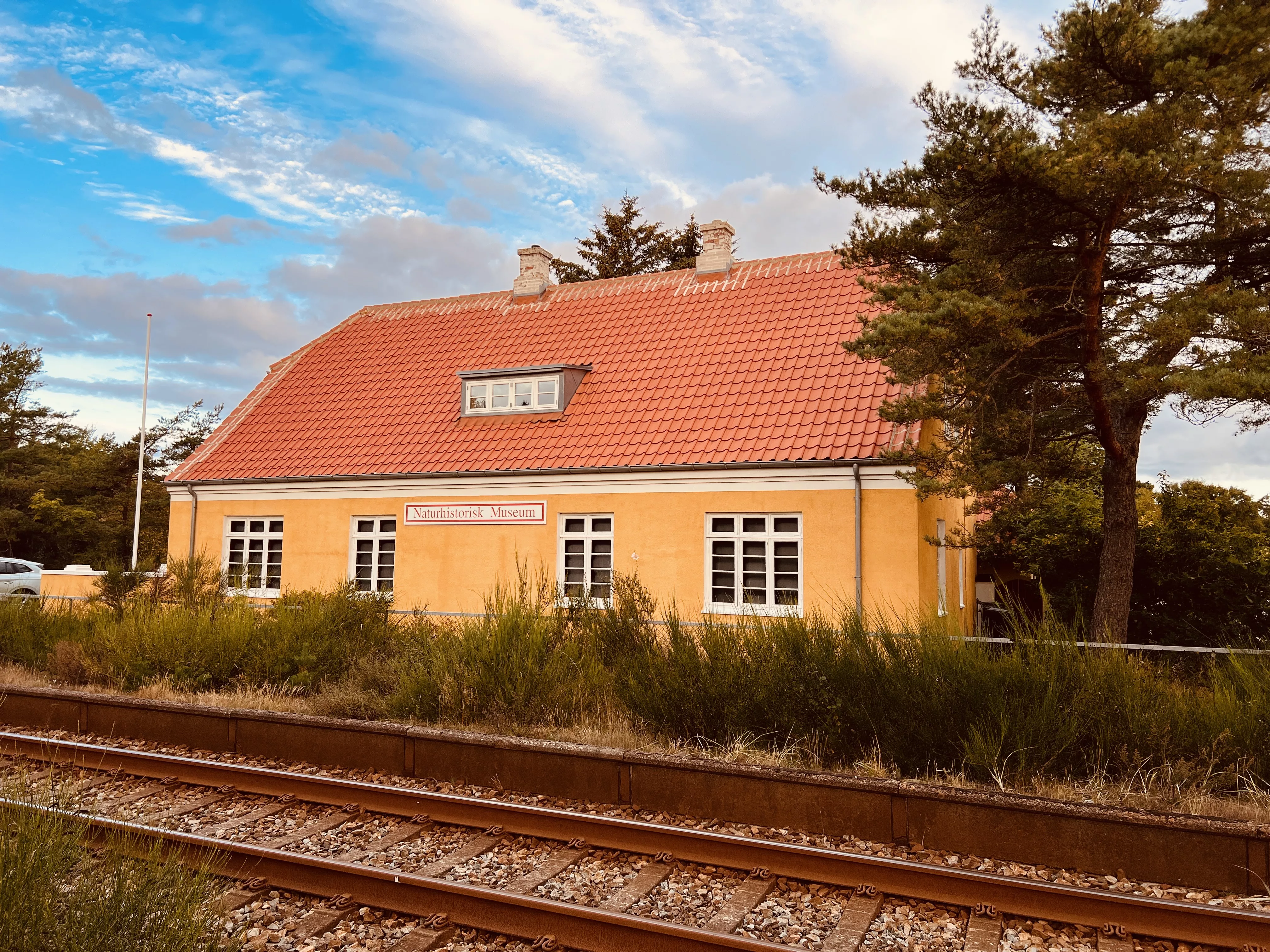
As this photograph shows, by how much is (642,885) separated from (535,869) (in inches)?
30.1

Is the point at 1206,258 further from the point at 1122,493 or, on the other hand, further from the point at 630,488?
the point at 630,488

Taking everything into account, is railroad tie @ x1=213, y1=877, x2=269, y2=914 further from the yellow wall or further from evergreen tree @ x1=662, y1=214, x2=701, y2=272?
evergreen tree @ x1=662, y1=214, x2=701, y2=272

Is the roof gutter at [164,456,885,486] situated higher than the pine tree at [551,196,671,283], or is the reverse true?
the pine tree at [551,196,671,283]

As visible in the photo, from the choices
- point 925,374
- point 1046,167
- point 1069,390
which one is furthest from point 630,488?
point 1046,167

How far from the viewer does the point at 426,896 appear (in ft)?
17.5

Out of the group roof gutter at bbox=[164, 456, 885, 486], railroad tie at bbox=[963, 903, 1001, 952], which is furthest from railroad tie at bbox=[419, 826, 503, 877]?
roof gutter at bbox=[164, 456, 885, 486]

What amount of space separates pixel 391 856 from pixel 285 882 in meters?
0.72

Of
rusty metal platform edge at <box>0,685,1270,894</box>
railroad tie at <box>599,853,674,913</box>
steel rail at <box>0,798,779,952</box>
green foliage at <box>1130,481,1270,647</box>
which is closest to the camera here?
steel rail at <box>0,798,779,952</box>

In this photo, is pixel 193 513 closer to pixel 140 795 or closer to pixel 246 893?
pixel 140 795

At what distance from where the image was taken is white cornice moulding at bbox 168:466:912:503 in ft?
50.2

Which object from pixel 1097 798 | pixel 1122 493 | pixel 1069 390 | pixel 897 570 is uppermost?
pixel 1069 390

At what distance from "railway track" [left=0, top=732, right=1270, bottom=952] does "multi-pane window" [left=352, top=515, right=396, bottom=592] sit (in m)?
11.5

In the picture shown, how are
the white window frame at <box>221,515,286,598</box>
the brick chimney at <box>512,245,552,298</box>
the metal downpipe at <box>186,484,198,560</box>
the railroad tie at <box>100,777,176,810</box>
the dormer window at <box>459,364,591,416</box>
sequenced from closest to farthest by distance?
the railroad tie at <box>100,777,176,810</box> < the dormer window at <box>459,364,591,416</box> < the white window frame at <box>221,515,286,598</box> < the metal downpipe at <box>186,484,198,560</box> < the brick chimney at <box>512,245,552,298</box>

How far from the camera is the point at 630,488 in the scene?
17.0 meters
